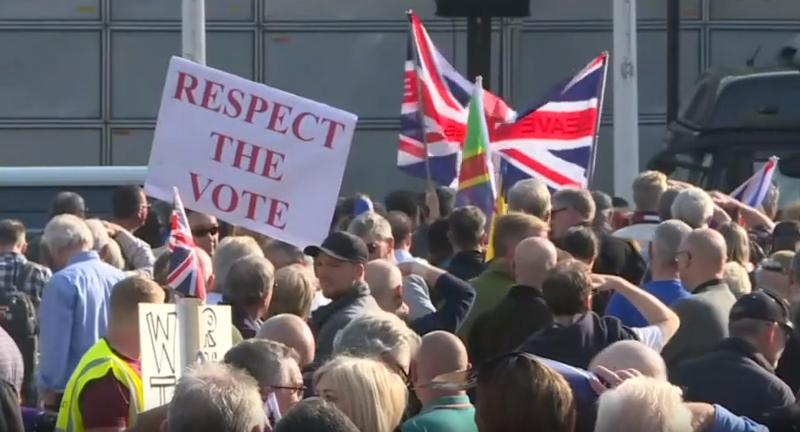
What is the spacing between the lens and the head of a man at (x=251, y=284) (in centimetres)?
812

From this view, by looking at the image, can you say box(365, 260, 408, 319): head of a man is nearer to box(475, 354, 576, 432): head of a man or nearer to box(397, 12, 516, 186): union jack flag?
box(475, 354, 576, 432): head of a man

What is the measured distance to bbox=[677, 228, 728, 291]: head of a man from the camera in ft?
28.5

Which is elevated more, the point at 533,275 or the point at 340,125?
the point at 340,125

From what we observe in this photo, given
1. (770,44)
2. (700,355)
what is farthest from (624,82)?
(700,355)

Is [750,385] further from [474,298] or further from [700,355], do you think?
[474,298]

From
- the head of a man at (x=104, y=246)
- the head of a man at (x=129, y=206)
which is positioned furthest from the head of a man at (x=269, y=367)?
the head of a man at (x=129, y=206)

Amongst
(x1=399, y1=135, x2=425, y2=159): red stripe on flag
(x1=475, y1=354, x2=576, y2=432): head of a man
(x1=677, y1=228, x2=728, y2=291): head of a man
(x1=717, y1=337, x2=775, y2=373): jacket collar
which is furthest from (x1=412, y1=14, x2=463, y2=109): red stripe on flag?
(x1=475, y1=354, x2=576, y2=432): head of a man

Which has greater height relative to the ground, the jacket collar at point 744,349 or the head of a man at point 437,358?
the head of a man at point 437,358

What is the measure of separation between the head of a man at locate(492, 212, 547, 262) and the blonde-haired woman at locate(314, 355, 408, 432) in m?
3.02

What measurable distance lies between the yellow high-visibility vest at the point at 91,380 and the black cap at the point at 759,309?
7.51ft

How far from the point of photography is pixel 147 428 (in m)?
6.21

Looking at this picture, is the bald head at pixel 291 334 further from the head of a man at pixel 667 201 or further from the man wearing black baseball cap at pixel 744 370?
the head of a man at pixel 667 201

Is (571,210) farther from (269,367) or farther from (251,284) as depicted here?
(269,367)

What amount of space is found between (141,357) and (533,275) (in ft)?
7.48
